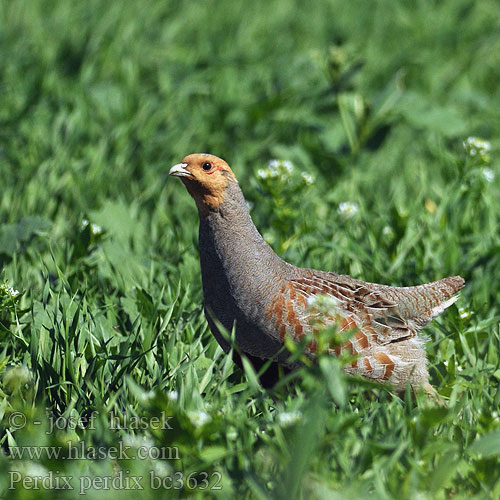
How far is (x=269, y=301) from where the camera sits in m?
3.66

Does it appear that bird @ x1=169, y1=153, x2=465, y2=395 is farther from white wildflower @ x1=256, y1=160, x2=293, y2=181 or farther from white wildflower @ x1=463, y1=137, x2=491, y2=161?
white wildflower @ x1=463, y1=137, x2=491, y2=161

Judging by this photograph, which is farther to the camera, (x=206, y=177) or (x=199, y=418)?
(x=206, y=177)

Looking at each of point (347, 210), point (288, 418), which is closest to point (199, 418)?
point (288, 418)

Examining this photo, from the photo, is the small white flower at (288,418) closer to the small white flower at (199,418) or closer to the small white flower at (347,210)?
the small white flower at (199,418)

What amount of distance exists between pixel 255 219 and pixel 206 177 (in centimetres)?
175

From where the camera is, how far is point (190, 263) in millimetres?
4629

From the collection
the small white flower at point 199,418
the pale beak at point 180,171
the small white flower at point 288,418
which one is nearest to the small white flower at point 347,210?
the pale beak at point 180,171

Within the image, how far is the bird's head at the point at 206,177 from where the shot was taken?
3768 mm

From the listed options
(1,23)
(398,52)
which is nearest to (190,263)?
(1,23)

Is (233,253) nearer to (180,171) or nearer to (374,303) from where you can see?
(180,171)

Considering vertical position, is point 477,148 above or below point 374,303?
above

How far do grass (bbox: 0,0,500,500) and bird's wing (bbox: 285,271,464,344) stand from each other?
0.53ft

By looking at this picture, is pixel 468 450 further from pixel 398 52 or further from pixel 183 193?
pixel 398 52

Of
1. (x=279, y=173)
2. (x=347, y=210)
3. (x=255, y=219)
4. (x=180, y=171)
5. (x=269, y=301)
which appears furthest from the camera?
(x=255, y=219)
